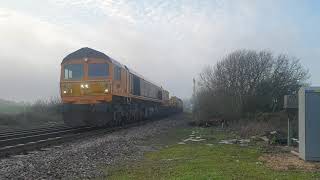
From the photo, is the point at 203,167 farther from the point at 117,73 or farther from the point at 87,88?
the point at 117,73

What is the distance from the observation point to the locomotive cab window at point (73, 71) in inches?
1107

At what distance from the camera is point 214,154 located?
1427 cm

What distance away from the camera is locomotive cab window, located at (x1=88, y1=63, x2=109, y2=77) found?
27906mm

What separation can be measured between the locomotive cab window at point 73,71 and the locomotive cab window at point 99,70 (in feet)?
1.86

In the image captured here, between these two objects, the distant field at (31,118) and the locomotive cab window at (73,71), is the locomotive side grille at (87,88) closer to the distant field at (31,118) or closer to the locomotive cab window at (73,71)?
the locomotive cab window at (73,71)

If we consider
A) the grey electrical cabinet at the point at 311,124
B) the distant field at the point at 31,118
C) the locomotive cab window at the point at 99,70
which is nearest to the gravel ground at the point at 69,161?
the grey electrical cabinet at the point at 311,124

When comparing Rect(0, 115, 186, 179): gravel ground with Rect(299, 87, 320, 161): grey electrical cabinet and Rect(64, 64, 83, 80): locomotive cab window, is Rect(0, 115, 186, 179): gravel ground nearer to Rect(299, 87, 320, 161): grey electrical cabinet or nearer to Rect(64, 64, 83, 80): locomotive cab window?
Rect(299, 87, 320, 161): grey electrical cabinet

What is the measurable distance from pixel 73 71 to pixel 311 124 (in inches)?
733

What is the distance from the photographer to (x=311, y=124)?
1219 centimetres

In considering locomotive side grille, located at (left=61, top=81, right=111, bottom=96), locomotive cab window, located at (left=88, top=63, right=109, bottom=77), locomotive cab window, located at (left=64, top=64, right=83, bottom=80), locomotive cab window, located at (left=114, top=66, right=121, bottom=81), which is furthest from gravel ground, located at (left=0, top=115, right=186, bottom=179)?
locomotive cab window, located at (left=114, top=66, right=121, bottom=81)

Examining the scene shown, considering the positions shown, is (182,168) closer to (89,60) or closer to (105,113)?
(105,113)

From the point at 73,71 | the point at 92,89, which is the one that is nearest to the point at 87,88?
the point at 92,89

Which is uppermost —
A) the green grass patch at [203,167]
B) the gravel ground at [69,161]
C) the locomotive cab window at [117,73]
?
the locomotive cab window at [117,73]

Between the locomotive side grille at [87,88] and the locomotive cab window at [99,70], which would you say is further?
the locomotive cab window at [99,70]
